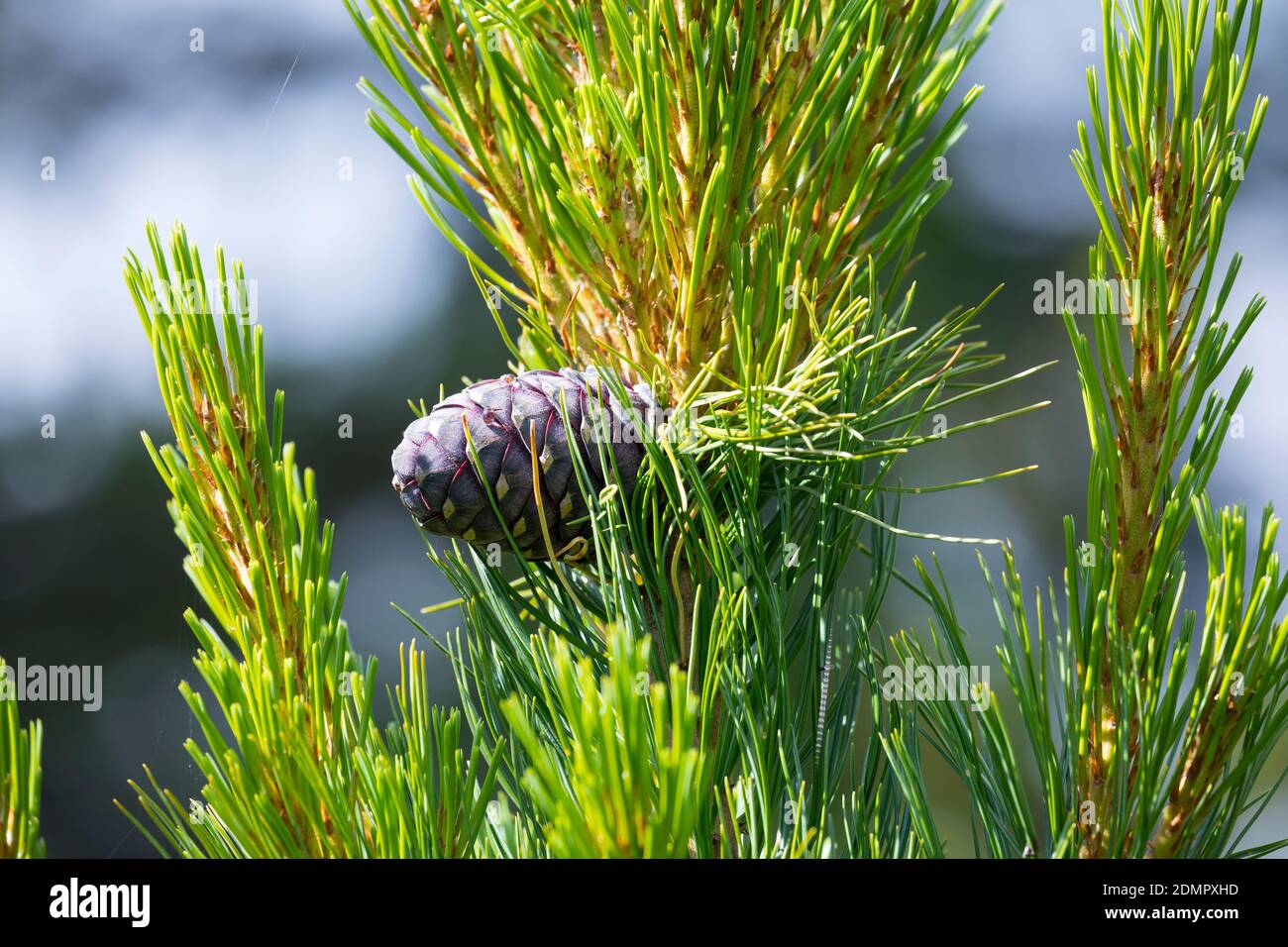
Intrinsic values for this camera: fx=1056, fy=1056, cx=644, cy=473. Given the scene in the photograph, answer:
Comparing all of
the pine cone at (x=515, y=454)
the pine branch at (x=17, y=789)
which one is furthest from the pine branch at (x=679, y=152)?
Answer: the pine branch at (x=17, y=789)

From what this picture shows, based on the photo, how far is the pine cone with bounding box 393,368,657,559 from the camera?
464mm

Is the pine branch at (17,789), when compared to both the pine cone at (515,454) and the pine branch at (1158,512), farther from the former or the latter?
the pine branch at (1158,512)

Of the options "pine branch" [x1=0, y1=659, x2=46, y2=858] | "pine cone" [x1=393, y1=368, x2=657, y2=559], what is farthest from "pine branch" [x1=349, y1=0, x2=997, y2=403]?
"pine branch" [x1=0, y1=659, x2=46, y2=858]

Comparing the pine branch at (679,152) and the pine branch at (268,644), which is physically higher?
the pine branch at (679,152)

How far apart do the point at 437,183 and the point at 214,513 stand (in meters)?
0.21

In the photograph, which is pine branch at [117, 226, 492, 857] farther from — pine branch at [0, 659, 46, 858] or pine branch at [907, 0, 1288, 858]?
pine branch at [907, 0, 1288, 858]

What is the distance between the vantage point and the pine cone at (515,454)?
1.52 feet

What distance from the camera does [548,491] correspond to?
1.55 feet

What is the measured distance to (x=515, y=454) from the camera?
47cm

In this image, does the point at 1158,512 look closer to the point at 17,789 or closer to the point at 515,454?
the point at 515,454

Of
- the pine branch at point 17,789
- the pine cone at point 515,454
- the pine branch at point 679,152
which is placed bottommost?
the pine branch at point 17,789

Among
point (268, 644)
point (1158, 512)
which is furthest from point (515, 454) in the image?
point (1158, 512)

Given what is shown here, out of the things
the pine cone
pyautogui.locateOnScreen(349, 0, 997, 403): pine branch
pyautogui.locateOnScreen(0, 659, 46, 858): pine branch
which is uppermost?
pyautogui.locateOnScreen(349, 0, 997, 403): pine branch
